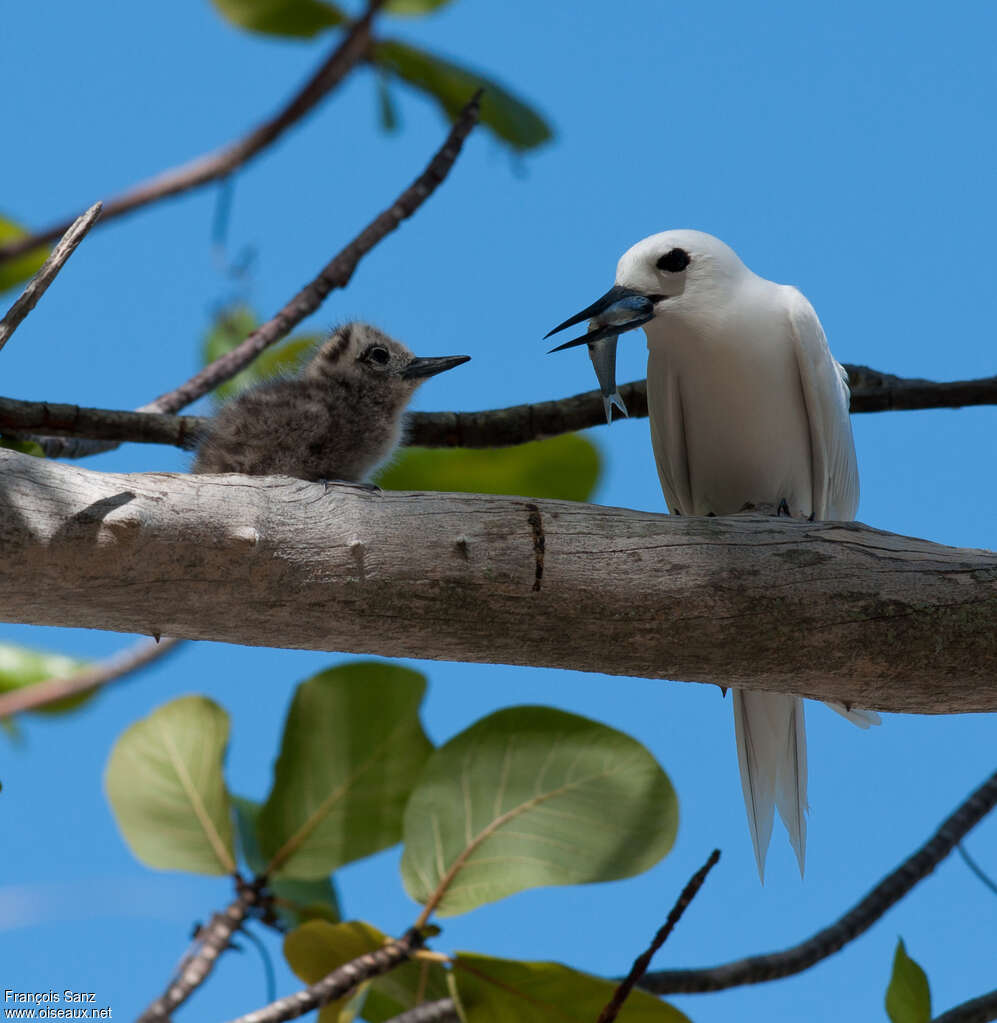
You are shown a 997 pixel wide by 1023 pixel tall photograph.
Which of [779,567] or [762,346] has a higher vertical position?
[762,346]

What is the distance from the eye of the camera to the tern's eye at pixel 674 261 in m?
1.94

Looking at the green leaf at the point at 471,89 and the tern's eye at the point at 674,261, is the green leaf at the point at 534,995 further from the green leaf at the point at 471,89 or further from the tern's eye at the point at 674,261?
the green leaf at the point at 471,89

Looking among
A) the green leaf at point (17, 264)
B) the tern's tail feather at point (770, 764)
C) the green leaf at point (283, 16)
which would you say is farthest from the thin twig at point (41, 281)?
the green leaf at point (283, 16)

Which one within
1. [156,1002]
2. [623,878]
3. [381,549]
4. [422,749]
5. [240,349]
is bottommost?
[156,1002]

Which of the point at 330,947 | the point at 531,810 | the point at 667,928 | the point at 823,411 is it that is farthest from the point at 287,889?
the point at 823,411

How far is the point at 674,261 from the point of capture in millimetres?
1944

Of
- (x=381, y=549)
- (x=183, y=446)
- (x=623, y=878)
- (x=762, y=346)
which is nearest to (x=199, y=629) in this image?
(x=381, y=549)

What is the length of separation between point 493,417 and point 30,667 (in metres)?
1.62

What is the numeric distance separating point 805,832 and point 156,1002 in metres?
1.17

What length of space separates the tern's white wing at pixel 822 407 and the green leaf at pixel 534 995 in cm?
93

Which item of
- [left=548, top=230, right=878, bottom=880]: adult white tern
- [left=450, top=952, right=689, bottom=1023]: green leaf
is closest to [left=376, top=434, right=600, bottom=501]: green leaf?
[left=548, top=230, right=878, bottom=880]: adult white tern

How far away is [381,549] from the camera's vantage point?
1464mm

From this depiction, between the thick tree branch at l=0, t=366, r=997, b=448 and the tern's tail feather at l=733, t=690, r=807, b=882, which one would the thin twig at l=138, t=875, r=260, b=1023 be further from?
the tern's tail feather at l=733, t=690, r=807, b=882

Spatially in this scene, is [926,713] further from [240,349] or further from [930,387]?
[240,349]
